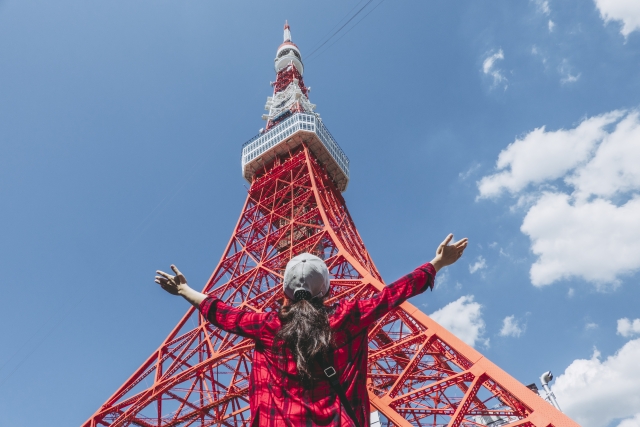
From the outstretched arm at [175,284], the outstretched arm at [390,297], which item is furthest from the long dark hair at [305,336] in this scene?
the outstretched arm at [175,284]

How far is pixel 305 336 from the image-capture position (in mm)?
1656

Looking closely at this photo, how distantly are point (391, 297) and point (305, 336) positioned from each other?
46cm

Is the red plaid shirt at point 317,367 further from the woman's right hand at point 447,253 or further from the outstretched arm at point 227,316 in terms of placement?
the woman's right hand at point 447,253

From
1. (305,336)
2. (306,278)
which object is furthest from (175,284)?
(305,336)

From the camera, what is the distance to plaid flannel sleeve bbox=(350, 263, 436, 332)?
6.19ft

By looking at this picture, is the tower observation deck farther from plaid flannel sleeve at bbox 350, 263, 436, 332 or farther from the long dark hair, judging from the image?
the long dark hair

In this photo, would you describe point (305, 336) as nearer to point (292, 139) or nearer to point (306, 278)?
point (306, 278)

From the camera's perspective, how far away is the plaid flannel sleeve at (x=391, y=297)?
1887 mm

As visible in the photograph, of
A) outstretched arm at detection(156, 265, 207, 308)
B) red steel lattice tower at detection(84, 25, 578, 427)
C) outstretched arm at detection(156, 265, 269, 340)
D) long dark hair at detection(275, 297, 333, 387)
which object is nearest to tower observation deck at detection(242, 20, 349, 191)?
red steel lattice tower at detection(84, 25, 578, 427)

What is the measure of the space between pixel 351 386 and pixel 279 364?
0.31 m

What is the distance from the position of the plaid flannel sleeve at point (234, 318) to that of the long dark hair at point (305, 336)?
0.55ft

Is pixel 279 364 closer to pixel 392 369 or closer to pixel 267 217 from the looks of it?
pixel 392 369

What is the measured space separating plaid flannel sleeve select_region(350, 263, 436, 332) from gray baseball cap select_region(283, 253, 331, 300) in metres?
0.18

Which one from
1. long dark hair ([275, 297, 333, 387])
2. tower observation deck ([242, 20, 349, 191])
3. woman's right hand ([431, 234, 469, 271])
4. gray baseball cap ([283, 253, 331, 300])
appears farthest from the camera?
tower observation deck ([242, 20, 349, 191])
